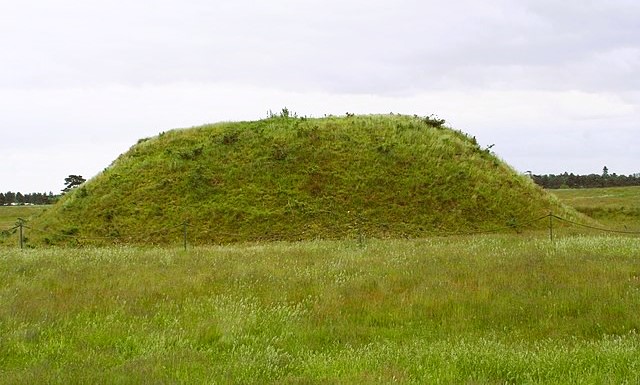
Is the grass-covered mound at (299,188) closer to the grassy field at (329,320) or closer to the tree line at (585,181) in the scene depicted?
the grassy field at (329,320)

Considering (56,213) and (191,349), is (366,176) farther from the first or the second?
(191,349)

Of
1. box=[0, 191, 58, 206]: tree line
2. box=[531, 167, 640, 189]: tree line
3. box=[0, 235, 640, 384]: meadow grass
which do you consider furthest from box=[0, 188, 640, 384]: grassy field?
box=[0, 191, 58, 206]: tree line

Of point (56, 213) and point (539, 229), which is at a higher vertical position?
point (56, 213)

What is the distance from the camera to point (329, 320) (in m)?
9.25

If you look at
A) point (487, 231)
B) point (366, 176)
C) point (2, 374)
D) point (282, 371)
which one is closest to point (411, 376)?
point (282, 371)

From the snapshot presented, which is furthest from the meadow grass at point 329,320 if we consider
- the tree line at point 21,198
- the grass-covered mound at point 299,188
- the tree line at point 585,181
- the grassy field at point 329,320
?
the tree line at point 21,198

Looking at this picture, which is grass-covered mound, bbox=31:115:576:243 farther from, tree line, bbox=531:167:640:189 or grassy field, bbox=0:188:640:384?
tree line, bbox=531:167:640:189

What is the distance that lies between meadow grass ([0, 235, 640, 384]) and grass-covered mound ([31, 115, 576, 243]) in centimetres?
1183

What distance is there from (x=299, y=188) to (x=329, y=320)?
20956 mm

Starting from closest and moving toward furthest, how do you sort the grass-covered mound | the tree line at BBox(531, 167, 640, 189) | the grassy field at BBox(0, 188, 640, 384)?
1. the grassy field at BBox(0, 188, 640, 384)
2. the grass-covered mound
3. the tree line at BBox(531, 167, 640, 189)

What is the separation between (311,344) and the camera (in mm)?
7957

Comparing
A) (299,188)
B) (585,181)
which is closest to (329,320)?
(299,188)

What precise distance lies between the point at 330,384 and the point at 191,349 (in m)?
2.37

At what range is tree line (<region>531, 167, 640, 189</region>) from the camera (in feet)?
321
